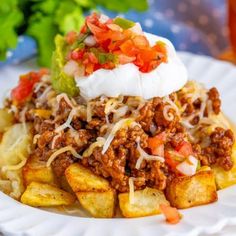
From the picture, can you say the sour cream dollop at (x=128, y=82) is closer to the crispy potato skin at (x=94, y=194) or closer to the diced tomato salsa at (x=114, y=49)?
the diced tomato salsa at (x=114, y=49)

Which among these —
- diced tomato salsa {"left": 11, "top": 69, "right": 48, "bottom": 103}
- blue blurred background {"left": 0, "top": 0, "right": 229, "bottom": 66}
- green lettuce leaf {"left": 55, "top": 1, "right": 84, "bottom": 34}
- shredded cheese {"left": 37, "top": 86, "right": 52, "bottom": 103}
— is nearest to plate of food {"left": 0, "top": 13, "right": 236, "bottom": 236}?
shredded cheese {"left": 37, "top": 86, "right": 52, "bottom": 103}

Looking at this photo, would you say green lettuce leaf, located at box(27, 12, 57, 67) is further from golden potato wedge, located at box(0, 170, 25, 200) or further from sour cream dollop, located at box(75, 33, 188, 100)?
golden potato wedge, located at box(0, 170, 25, 200)

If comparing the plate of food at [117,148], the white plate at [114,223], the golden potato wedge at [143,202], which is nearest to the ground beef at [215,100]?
the plate of food at [117,148]

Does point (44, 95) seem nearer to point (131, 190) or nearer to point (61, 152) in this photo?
point (61, 152)

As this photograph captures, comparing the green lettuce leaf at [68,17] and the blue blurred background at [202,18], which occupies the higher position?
the green lettuce leaf at [68,17]

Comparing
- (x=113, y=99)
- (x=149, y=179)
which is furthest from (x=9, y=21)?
(x=149, y=179)

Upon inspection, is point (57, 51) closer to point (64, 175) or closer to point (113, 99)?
point (113, 99)

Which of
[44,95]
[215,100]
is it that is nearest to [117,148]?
[44,95]
